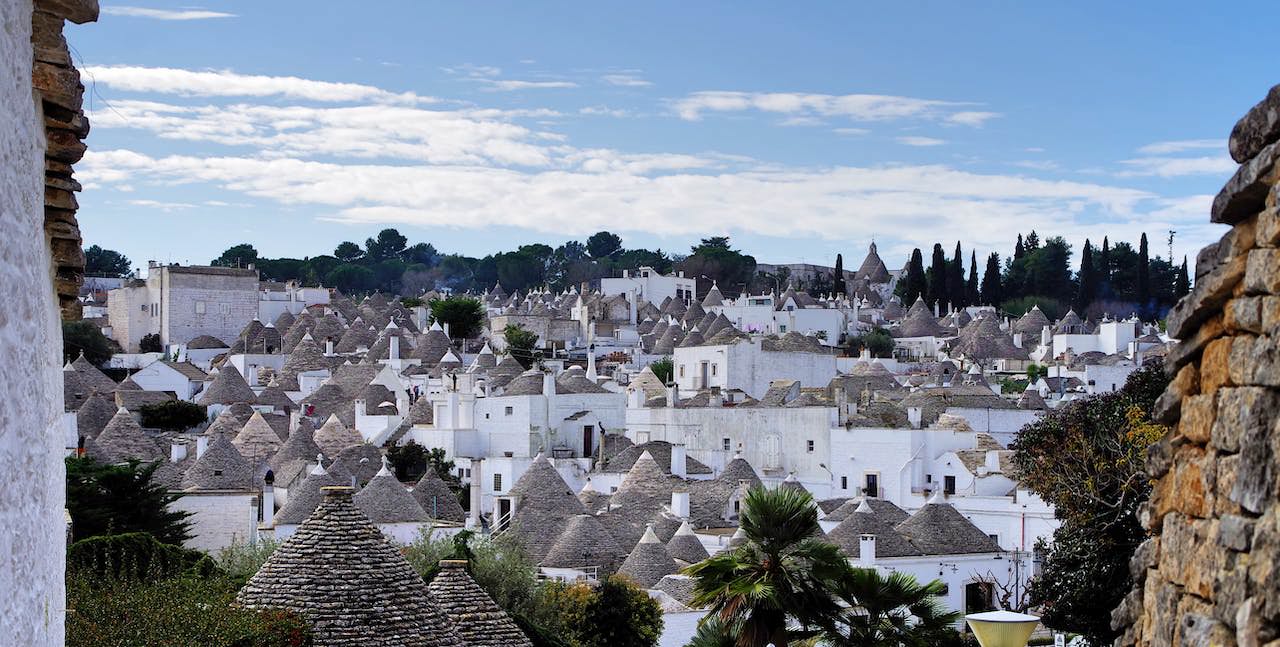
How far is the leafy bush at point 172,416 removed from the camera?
2475 inches

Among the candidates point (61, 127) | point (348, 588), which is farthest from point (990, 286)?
point (61, 127)

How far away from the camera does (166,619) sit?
46.6 feet

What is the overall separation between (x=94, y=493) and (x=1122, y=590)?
1624 cm

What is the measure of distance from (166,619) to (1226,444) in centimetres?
1136

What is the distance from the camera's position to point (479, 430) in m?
58.0

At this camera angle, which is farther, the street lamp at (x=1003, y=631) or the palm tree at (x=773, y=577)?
the palm tree at (x=773, y=577)

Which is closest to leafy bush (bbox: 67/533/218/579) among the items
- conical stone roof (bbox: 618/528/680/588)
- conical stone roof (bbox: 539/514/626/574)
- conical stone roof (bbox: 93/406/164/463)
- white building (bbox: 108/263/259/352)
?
conical stone roof (bbox: 618/528/680/588)

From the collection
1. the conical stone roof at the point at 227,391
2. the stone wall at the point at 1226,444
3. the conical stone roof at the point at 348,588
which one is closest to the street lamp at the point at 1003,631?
the stone wall at the point at 1226,444

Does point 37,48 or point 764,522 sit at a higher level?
point 37,48

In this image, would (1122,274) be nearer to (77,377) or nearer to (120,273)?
(77,377)

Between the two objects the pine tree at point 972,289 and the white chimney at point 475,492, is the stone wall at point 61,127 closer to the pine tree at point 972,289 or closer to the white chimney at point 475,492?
the white chimney at point 475,492

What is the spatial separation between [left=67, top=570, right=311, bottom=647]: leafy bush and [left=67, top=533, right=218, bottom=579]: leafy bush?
108 inches

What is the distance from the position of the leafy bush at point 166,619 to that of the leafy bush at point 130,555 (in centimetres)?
275

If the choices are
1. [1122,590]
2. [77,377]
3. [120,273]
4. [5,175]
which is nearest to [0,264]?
[5,175]
